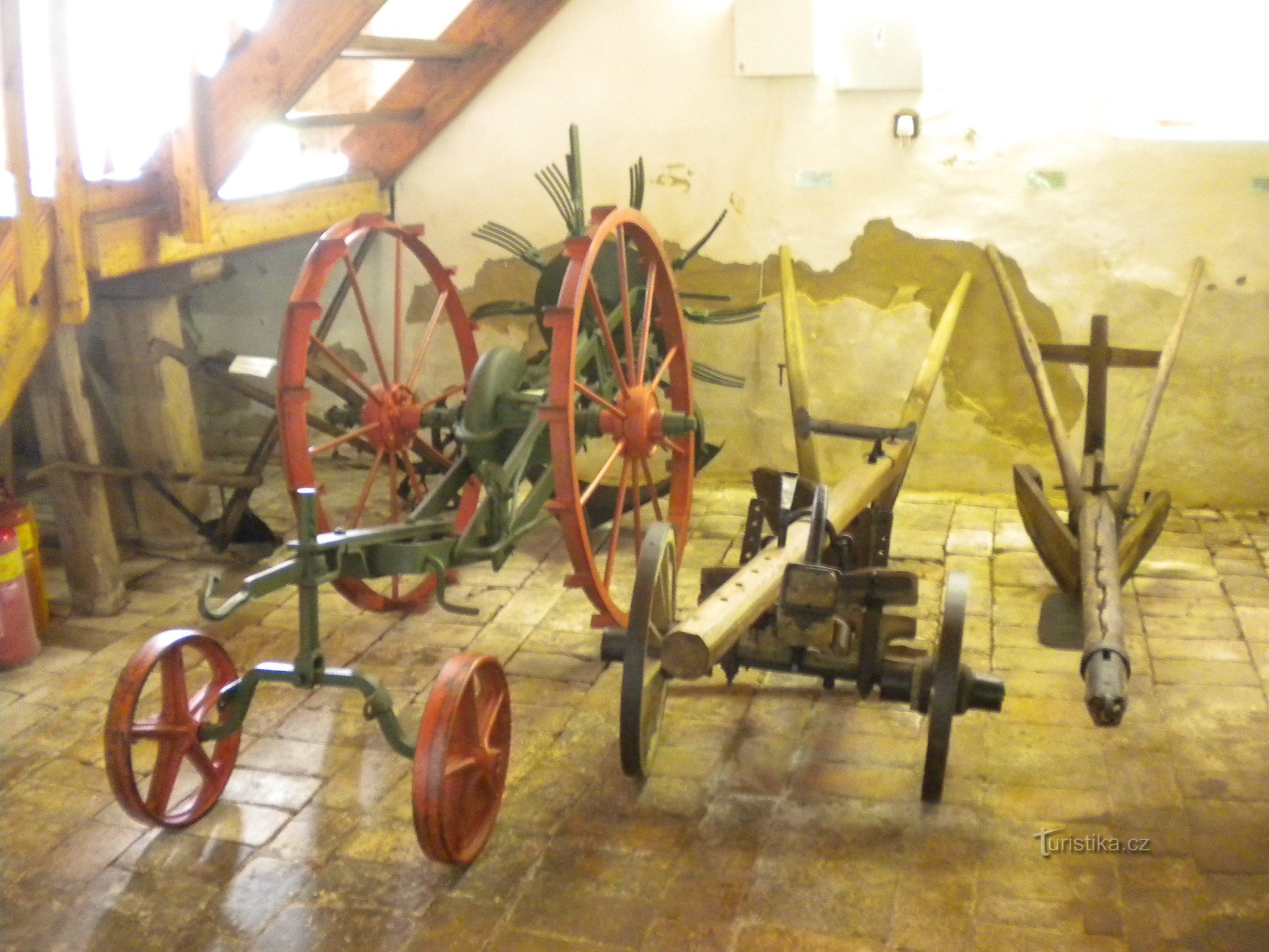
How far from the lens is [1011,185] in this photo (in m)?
5.34

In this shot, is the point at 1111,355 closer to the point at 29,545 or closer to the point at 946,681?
the point at 946,681

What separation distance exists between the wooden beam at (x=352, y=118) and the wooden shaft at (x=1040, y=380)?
2664 mm

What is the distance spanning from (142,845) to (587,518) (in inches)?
94.6

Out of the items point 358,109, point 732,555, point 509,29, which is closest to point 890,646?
point 732,555

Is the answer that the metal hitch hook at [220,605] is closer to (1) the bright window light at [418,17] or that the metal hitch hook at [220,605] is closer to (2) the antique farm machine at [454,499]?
(2) the antique farm machine at [454,499]

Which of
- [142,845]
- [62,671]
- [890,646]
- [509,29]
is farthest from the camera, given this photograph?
[509,29]

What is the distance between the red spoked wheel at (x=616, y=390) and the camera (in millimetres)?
3594

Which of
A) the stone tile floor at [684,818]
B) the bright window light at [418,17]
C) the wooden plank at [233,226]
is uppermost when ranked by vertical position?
the bright window light at [418,17]

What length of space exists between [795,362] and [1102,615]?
1903 millimetres

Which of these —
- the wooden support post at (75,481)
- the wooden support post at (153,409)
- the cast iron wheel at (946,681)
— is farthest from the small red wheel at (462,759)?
the wooden support post at (153,409)

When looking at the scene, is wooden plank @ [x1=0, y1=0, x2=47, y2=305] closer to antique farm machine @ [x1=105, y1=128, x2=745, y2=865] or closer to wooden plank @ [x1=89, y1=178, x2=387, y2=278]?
wooden plank @ [x1=89, y1=178, x2=387, y2=278]

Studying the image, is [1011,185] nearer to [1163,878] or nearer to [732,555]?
[732,555]

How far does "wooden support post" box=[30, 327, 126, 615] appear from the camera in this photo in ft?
14.4

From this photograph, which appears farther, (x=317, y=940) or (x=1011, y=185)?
(x=1011, y=185)
